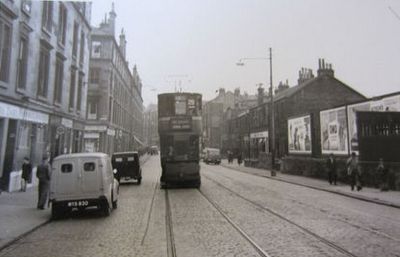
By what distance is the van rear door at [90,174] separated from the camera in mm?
12906

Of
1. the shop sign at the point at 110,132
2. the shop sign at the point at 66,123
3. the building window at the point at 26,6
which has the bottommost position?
the shop sign at the point at 66,123

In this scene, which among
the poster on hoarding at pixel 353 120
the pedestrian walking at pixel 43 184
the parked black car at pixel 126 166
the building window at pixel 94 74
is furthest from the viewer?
the building window at pixel 94 74

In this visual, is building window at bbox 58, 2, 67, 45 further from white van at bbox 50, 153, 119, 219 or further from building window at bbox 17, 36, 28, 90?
white van at bbox 50, 153, 119, 219

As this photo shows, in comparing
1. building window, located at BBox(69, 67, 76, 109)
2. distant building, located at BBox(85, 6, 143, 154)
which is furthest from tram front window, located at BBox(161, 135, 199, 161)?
distant building, located at BBox(85, 6, 143, 154)

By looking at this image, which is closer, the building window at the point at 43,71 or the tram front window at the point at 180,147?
the building window at the point at 43,71

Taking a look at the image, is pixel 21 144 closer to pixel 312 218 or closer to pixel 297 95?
pixel 312 218

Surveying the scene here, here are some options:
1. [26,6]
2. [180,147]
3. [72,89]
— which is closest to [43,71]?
[26,6]

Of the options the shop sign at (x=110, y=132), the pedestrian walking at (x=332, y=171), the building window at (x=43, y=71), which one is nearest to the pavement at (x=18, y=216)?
the building window at (x=43, y=71)

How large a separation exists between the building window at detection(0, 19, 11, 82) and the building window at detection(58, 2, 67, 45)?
7694mm

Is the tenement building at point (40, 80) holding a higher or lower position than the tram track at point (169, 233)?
higher

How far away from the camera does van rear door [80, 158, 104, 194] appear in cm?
1291

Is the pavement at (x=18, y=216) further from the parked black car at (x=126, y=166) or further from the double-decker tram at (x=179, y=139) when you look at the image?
the parked black car at (x=126, y=166)

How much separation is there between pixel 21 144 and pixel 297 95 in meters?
35.0

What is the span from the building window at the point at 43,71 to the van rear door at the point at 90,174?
10700 mm
